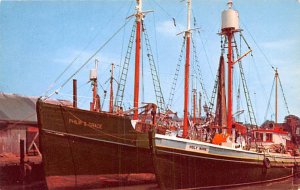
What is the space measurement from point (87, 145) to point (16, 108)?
531 inches

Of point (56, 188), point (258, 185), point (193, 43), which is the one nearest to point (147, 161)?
point (56, 188)

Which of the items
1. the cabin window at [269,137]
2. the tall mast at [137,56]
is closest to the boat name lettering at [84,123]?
the tall mast at [137,56]

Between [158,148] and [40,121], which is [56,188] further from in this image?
[158,148]

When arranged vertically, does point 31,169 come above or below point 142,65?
below

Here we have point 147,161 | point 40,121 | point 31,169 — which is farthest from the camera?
point 31,169

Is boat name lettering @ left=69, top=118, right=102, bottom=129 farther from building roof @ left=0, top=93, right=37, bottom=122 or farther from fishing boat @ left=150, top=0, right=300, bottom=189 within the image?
building roof @ left=0, top=93, right=37, bottom=122

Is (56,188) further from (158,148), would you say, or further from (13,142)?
(13,142)

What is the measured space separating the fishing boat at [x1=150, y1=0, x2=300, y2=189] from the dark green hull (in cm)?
128

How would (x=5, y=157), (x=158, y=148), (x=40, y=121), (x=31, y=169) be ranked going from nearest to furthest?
(x=40, y=121) < (x=158, y=148) < (x=31, y=169) < (x=5, y=157)

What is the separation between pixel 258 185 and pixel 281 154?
4290 millimetres

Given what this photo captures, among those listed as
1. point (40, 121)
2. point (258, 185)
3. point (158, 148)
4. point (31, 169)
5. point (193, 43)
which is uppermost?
point (193, 43)

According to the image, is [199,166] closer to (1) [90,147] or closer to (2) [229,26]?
(1) [90,147]

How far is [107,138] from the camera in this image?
54.1 feet

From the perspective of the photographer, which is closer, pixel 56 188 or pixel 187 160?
pixel 56 188
